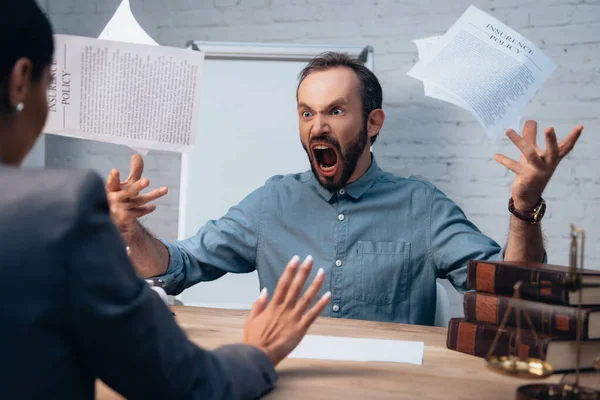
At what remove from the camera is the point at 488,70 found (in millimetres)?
1471

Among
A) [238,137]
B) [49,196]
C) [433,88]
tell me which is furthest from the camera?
[238,137]

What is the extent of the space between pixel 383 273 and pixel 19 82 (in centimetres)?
138

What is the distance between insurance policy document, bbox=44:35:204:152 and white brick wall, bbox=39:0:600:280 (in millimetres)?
1436

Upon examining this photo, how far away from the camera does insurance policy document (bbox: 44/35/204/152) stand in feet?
4.76

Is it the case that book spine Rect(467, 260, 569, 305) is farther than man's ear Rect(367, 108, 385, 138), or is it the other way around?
man's ear Rect(367, 108, 385, 138)

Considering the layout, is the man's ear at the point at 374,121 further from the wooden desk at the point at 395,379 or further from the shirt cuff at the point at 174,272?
the wooden desk at the point at 395,379

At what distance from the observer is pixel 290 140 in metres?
2.72

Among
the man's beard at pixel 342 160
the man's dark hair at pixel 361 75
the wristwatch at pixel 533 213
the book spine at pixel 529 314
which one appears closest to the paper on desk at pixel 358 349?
the book spine at pixel 529 314

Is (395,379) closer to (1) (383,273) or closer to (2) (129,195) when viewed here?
(2) (129,195)

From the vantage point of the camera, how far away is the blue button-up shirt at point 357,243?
1903 mm

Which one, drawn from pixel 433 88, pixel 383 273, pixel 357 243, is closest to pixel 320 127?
pixel 357 243

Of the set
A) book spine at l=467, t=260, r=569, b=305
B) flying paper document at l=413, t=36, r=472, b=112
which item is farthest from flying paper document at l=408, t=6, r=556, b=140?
book spine at l=467, t=260, r=569, b=305

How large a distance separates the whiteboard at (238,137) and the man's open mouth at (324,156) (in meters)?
0.64

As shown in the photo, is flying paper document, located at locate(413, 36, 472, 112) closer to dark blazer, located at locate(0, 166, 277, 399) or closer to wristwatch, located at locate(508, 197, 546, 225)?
wristwatch, located at locate(508, 197, 546, 225)
